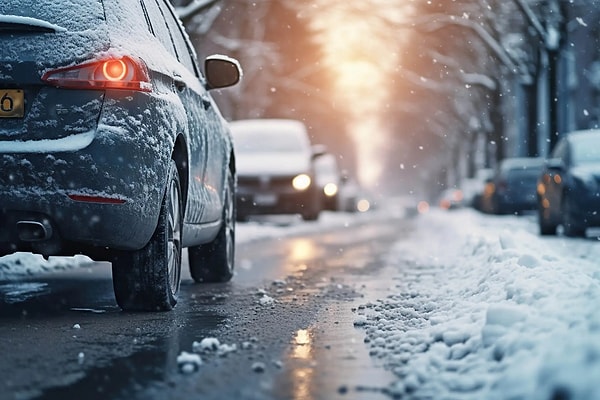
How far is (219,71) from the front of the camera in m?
7.71

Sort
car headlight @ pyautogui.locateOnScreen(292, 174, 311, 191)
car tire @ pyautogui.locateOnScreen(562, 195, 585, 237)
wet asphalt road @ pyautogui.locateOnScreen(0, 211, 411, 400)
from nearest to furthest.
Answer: wet asphalt road @ pyautogui.locateOnScreen(0, 211, 411, 400)
car tire @ pyautogui.locateOnScreen(562, 195, 585, 237)
car headlight @ pyautogui.locateOnScreen(292, 174, 311, 191)

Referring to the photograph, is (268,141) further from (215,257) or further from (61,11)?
(61,11)

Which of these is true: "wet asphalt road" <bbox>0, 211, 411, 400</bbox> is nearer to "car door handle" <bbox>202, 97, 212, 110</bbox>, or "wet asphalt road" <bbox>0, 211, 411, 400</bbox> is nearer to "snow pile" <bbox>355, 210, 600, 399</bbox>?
"snow pile" <bbox>355, 210, 600, 399</bbox>

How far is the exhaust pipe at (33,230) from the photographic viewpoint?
17.5 feet

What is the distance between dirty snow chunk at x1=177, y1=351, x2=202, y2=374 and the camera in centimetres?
431

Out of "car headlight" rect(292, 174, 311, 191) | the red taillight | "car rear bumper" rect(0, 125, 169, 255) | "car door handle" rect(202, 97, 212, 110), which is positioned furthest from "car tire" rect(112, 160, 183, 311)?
"car headlight" rect(292, 174, 311, 191)

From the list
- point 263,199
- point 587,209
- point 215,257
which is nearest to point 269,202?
point 263,199

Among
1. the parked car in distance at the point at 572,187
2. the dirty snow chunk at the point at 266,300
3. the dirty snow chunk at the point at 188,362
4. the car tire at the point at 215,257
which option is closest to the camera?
the dirty snow chunk at the point at 188,362

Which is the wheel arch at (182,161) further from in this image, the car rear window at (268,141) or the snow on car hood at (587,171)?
the car rear window at (268,141)

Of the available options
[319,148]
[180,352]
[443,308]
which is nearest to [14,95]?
[180,352]

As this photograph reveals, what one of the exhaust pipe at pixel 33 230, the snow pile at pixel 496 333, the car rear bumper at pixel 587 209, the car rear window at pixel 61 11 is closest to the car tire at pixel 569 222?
the car rear bumper at pixel 587 209

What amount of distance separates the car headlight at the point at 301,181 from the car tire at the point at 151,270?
13.9 metres

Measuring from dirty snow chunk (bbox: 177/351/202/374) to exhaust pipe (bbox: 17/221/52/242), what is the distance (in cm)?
116

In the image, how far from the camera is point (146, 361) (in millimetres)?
4516
